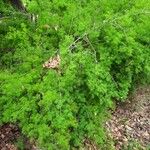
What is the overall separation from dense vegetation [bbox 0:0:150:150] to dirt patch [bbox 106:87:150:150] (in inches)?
64.7

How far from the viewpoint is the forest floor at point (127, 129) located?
5930 millimetres

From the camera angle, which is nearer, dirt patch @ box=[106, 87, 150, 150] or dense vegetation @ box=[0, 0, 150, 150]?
dense vegetation @ box=[0, 0, 150, 150]

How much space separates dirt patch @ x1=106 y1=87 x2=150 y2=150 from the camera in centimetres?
700

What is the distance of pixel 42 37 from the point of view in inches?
211

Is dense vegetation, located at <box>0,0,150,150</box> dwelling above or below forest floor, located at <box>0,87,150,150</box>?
above

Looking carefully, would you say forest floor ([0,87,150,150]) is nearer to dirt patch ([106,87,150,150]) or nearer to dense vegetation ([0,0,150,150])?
dirt patch ([106,87,150,150])

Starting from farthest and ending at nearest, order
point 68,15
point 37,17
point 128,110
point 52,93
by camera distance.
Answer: point 128,110 < point 37,17 < point 68,15 < point 52,93

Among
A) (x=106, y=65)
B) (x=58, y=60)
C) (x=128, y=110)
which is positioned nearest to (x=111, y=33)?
(x=106, y=65)

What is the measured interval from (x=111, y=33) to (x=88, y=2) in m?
1.01

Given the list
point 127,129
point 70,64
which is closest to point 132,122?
point 127,129

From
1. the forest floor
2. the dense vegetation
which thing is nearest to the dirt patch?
the forest floor

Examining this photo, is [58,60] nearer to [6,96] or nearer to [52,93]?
[52,93]

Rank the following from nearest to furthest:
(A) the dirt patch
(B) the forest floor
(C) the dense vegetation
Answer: (C) the dense vegetation < (B) the forest floor < (A) the dirt patch

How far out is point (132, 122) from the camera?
7.48 m
